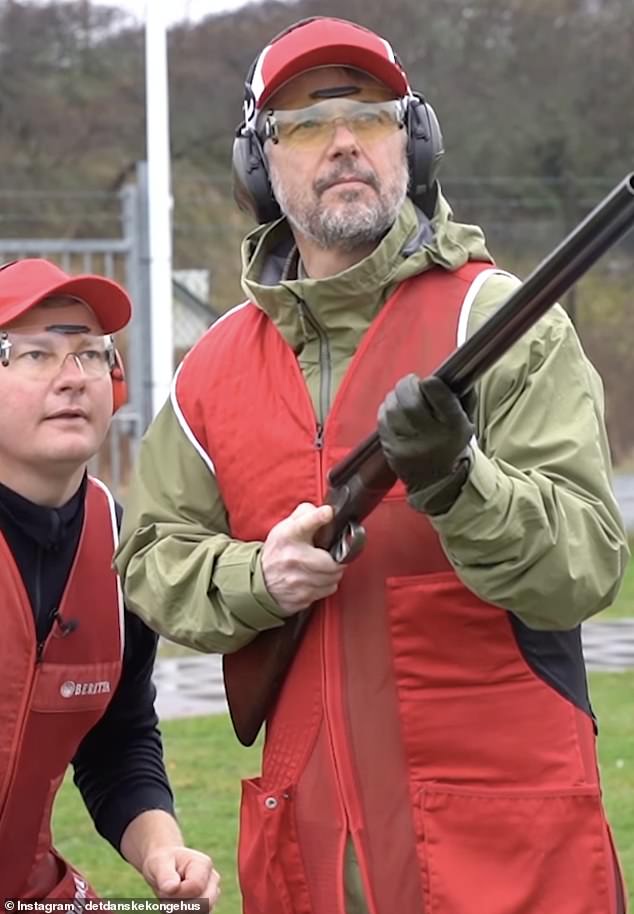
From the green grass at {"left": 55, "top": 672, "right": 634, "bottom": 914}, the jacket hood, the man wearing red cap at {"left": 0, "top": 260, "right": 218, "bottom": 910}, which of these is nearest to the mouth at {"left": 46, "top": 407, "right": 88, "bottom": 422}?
the man wearing red cap at {"left": 0, "top": 260, "right": 218, "bottom": 910}

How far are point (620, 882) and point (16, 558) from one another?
1.39 m

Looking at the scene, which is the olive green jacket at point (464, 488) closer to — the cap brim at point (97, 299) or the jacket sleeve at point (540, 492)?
the jacket sleeve at point (540, 492)

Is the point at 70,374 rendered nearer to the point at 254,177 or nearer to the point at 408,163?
the point at 254,177

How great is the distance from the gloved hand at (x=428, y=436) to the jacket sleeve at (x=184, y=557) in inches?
18.9

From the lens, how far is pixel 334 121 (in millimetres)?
3391

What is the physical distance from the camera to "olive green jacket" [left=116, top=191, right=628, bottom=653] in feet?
9.62

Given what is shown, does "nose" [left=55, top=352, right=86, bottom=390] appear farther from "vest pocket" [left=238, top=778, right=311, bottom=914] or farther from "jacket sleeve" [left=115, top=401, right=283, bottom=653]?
"vest pocket" [left=238, top=778, right=311, bottom=914]

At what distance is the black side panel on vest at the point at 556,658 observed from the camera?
3164 millimetres

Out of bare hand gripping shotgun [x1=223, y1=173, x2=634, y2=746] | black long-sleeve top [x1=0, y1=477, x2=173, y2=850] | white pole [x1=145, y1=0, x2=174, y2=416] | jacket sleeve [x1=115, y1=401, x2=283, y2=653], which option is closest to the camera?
bare hand gripping shotgun [x1=223, y1=173, x2=634, y2=746]

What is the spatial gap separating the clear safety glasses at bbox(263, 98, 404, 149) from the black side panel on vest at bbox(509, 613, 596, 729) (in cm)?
98

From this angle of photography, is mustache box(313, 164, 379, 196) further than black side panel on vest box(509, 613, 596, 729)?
Yes

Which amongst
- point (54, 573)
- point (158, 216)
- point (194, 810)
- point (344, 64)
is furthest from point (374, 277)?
point (158, 216)

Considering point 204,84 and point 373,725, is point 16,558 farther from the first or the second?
point 204,84

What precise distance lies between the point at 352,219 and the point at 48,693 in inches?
46.1
